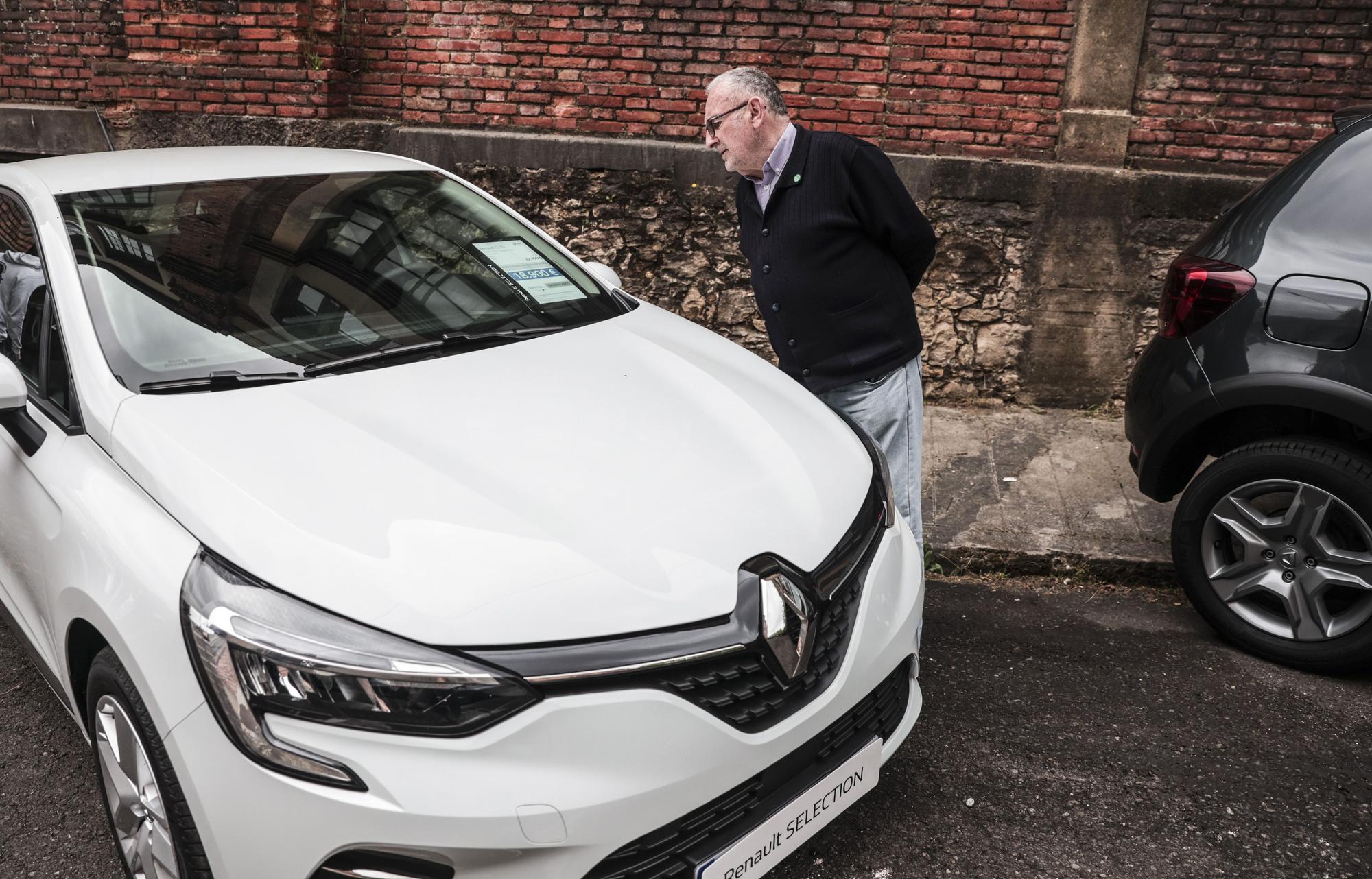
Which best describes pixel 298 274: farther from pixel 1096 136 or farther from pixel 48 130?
pixel 48 130

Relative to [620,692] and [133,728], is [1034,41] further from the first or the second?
[133,728]

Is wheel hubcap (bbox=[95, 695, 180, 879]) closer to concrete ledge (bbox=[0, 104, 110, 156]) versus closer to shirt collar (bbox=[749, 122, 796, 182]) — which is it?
shirt collar (bbox=[749, 122, 796, 182])

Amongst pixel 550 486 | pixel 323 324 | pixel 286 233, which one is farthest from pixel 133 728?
pixel 286 233

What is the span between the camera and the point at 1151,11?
5246 mm

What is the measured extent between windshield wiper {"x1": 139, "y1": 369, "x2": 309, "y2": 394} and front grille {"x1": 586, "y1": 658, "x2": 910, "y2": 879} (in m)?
1.33

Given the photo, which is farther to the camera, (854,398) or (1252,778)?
(854,398)

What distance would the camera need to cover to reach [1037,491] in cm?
459

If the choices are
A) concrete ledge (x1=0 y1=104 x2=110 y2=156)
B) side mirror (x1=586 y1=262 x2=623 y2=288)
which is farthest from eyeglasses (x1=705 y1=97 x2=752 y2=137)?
concrete ledge (x1=0 y1=104 x2=110 y2=156)

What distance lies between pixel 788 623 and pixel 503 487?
62 centimetres

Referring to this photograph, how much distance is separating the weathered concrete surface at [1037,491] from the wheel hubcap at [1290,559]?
561mm

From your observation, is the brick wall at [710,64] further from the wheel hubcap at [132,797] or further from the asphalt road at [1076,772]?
the wheel hubcap at [132,797]

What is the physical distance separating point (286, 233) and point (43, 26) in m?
4.71

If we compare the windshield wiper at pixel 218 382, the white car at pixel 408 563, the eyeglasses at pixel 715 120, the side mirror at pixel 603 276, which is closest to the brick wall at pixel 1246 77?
the eyeglasses at pixel 715 120

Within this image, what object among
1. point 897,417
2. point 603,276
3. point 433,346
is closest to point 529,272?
point 603,276
